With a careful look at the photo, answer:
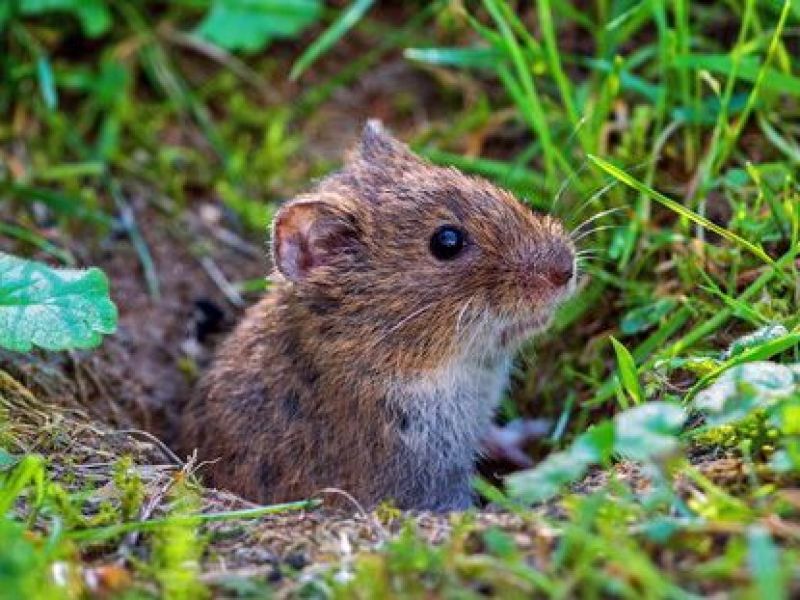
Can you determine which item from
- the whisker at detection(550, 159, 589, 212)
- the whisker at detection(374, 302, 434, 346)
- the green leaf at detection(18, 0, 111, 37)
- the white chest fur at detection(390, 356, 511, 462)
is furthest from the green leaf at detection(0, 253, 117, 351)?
the green leaf at detection(18, 0, 111, 37)

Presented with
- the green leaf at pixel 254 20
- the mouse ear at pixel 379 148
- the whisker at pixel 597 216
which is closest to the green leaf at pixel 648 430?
the whisker at pixel 597 216

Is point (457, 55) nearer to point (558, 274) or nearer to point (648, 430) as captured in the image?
point (558, 274)

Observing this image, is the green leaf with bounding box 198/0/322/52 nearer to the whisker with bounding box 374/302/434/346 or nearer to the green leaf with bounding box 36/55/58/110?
the green leaf with bounding box 36/55/58/110

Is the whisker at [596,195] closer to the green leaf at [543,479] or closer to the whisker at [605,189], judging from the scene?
the whisker at [605,189]

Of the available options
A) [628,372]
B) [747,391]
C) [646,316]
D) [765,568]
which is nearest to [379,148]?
[646,316]

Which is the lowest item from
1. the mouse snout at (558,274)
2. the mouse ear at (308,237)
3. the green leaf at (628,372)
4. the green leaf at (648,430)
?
the green leaf at (648,430)

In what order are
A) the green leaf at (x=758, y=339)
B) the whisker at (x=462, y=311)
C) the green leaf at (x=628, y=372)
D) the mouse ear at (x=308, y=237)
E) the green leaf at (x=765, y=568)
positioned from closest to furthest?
the green leaf at (x=765, y=568) → the green leaf at (x=758, y=339) → the green leaf at (x=628, y=372) → the whisker at (x=462, y=311) → the mouse ear at (x=308, y=237)
